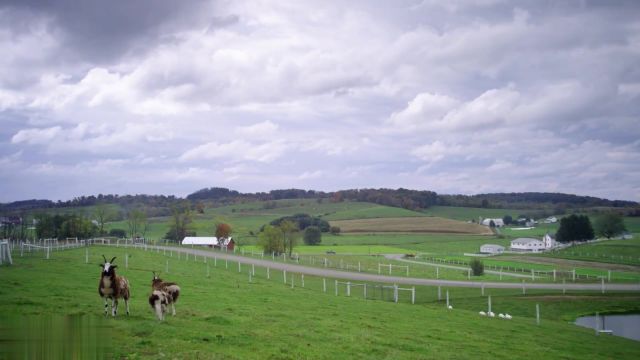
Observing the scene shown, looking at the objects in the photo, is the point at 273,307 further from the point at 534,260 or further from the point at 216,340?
the point at 534,260

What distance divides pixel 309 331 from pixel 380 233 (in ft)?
454

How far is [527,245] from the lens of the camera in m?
144

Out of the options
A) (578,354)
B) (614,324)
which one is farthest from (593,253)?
(578,354)

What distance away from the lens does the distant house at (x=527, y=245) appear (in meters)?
143

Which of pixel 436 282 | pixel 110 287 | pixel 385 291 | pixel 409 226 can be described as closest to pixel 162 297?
pixel 110 287

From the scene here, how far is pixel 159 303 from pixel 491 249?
125695 millimetres

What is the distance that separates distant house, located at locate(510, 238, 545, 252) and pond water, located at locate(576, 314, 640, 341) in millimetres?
100883

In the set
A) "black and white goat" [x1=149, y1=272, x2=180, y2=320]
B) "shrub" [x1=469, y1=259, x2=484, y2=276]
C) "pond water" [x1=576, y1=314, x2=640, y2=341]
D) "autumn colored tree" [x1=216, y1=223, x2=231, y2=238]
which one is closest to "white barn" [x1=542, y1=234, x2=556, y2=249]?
"shrub" [x1=469, y1=259, x2=484, y2=276]

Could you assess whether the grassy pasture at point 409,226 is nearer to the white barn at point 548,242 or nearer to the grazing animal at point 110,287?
the white barn at point 548,242

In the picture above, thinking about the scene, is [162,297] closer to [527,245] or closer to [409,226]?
[527,245]

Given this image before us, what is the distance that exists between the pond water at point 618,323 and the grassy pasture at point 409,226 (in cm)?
11608

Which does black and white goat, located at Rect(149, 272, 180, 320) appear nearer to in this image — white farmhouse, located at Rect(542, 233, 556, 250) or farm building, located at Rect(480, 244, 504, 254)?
farm building, located at Rect(480, 244, 504, 254)

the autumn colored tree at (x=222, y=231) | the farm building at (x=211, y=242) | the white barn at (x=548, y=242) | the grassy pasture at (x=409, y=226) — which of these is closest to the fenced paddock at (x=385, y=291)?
the farm building at (x=211, y=242)

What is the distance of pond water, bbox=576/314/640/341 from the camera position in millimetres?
39125
